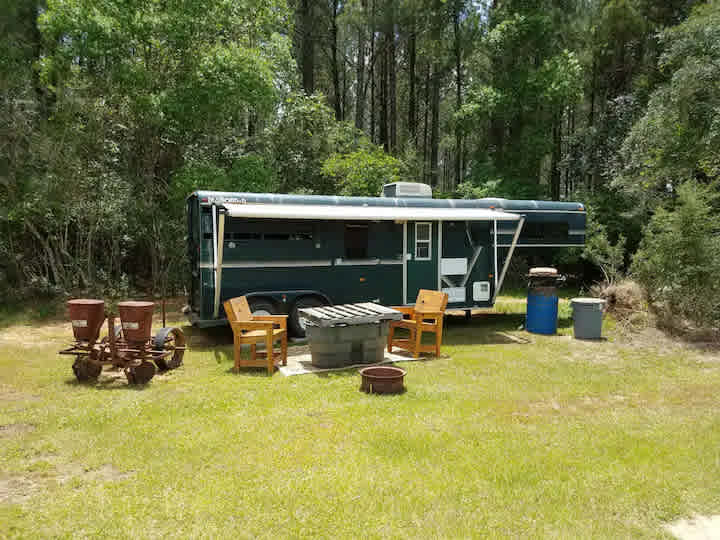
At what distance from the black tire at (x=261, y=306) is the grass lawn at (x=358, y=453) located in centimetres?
133

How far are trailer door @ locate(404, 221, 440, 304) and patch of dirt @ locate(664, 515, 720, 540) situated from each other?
6453 millimetres

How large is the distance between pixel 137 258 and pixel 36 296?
2.70 m

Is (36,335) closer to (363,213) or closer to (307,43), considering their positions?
(363,213)

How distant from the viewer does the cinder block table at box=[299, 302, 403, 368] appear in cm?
674

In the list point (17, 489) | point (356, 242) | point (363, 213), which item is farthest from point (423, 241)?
point (17, 489)

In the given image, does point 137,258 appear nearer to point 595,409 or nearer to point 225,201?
point 225,201

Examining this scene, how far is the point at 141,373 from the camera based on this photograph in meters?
6.07

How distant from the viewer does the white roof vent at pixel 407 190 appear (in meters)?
9.98

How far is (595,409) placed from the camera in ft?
17.8

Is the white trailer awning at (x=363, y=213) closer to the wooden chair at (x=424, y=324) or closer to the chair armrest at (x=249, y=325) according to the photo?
the wooden chair at (x=424, y=324)

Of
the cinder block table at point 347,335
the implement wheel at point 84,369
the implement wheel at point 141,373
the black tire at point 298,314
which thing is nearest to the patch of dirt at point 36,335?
the implement wheel at point 84,369

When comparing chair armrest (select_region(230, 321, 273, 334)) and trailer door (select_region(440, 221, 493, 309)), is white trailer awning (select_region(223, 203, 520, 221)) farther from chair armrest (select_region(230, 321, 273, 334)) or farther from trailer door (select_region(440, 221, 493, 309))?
chair armrest (select_region(230, 321, 273, 334))

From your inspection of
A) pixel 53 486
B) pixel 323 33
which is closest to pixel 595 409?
pixel 53 486

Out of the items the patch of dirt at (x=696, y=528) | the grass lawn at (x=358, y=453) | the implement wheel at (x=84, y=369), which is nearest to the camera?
the patch of dirt at (x=696, y=528)
